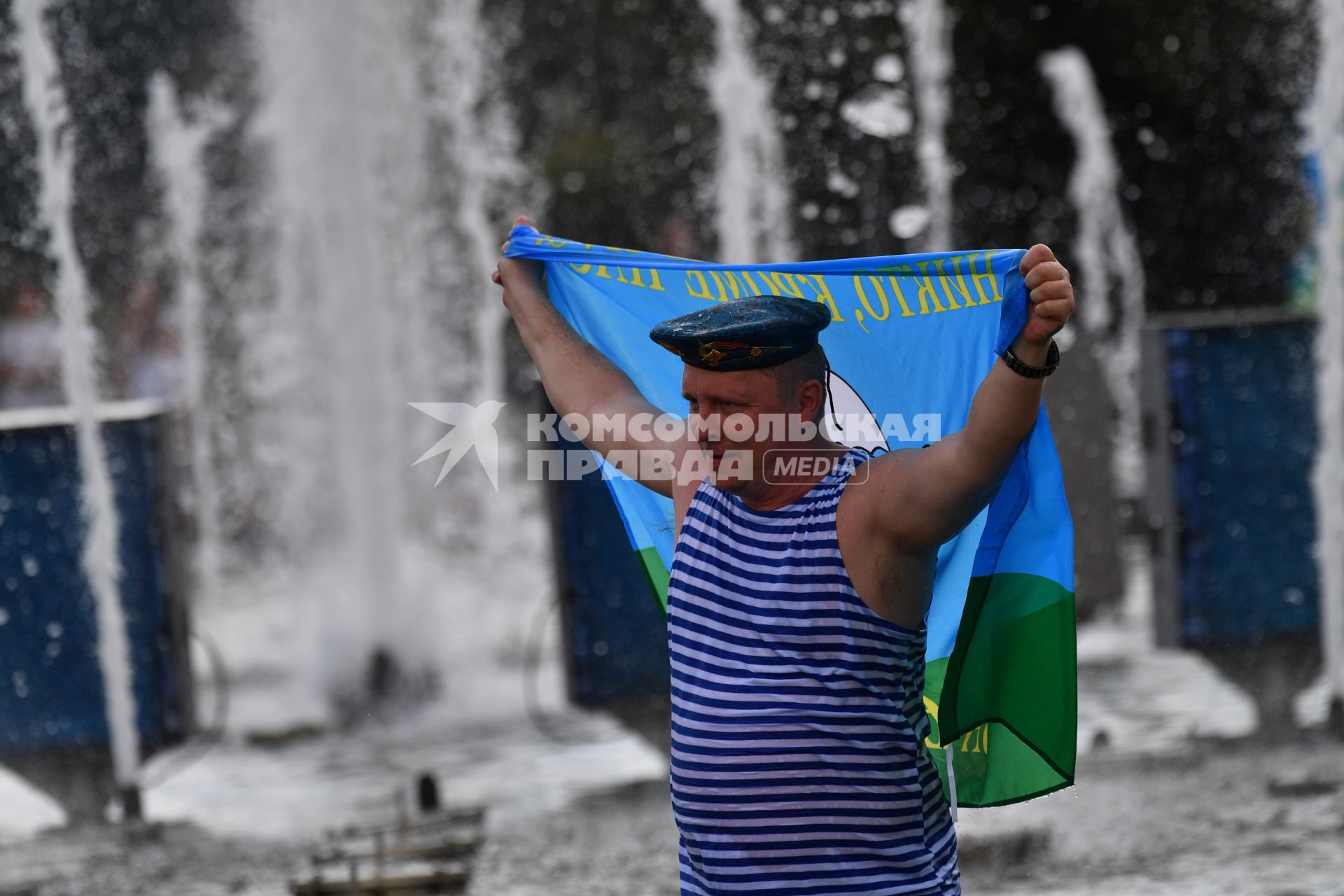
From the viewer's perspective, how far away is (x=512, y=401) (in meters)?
16.1

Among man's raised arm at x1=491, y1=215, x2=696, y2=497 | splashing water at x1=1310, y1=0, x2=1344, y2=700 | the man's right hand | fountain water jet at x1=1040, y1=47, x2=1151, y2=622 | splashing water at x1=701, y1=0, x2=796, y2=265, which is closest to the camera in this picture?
man's raised arm at x1=491, y1=215, x2=696, y2=497

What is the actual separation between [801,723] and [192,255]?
15840 millimetres

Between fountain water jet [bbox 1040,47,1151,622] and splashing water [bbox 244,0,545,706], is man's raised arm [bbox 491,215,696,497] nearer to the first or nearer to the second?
splashing water [bbox 244,0,545,706]

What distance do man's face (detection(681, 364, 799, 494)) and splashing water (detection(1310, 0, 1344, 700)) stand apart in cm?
418

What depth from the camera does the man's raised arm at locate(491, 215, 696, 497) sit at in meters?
2.71

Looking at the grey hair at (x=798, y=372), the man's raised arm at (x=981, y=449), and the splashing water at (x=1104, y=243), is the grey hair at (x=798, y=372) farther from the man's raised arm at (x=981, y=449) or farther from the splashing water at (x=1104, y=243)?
the splashing water at (x=1104, y=243)

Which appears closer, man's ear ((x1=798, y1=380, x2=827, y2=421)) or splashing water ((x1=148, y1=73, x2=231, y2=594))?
man's ear ((x1=798, y1=380, x2=827, y2=421))

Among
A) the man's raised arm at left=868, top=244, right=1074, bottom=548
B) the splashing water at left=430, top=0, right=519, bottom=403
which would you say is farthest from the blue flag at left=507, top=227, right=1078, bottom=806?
the splashing water at left=430, top=0, right=519, bottom=403

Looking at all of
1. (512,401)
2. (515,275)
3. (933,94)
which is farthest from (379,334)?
(933,94)

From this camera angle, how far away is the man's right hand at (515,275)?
9.73 feet

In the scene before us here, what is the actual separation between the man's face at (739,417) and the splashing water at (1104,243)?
37.9 ft

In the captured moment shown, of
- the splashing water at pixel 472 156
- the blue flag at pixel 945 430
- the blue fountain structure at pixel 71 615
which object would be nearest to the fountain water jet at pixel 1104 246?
the splashing water at pixel 472 156

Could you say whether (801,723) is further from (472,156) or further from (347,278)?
(472,156)

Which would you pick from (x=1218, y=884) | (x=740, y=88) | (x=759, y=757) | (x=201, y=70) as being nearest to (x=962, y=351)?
(x=759, y=757)
